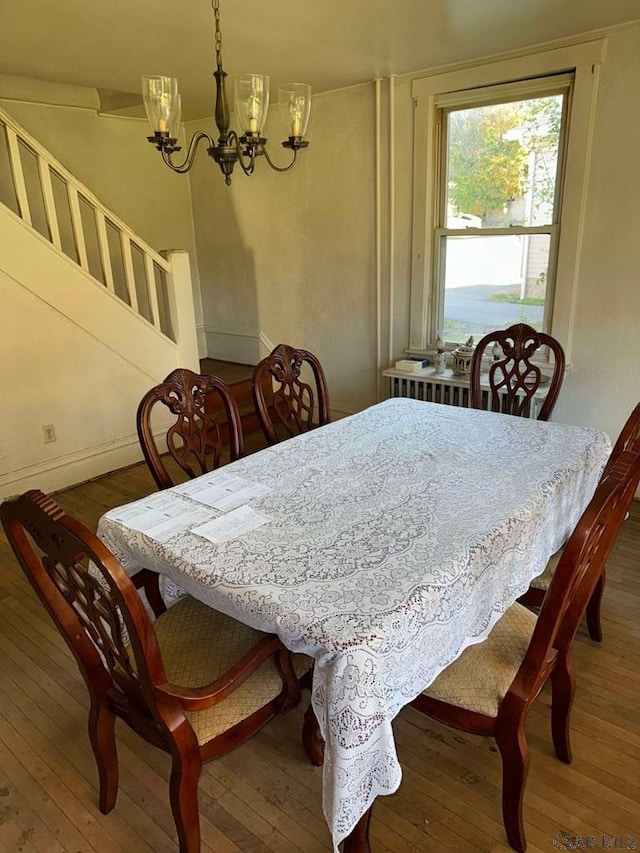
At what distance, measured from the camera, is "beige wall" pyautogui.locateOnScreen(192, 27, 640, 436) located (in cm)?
296

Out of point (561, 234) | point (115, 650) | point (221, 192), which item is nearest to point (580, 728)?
point (115, 650)

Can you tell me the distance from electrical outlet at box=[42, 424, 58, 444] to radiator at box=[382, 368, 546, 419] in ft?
7.16

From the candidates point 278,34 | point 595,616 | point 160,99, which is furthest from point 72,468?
point 595,616

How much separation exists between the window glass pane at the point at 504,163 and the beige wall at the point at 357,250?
10.3 inches

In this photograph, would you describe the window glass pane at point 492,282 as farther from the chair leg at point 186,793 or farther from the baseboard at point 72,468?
the chair leg at point 186,793

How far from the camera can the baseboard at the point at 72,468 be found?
137 inches

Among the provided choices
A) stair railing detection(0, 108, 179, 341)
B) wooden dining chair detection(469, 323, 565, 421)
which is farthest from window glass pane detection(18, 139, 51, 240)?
wooden dining chair detection(469, 323, 565, 421)

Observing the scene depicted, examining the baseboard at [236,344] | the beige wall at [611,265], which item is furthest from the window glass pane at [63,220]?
the beige wall at [611,265]

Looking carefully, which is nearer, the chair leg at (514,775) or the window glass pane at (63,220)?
the chair leg at (514,775)

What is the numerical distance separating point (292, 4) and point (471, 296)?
195cm

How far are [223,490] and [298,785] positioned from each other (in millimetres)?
899

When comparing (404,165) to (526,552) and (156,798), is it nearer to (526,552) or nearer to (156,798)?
(526,552)

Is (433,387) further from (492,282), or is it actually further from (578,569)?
(578,569)

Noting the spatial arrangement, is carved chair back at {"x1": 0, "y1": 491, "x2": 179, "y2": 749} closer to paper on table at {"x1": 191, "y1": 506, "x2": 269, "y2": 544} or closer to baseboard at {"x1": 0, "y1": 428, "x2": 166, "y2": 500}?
paper on table at {"x1": 191, "y1": 506, "x2": 269, "y2": 544}
